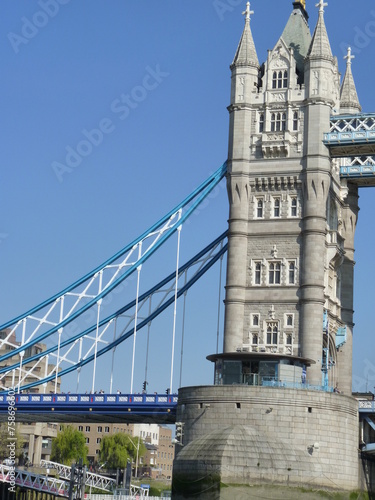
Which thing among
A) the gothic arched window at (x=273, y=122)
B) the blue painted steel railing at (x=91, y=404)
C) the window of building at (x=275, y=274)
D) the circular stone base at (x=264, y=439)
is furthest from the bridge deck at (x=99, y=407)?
the gothic arched window at (x=273, y=122)

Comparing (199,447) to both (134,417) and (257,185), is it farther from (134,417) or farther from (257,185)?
(257,185)

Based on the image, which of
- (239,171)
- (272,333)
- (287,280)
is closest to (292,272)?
(287,280)

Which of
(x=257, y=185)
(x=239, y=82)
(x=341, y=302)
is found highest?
(x=239, y=82)

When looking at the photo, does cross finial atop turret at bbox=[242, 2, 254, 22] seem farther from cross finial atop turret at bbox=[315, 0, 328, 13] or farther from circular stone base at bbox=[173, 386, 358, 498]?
circular stone base at bbox=[173, 386, 358, 498]

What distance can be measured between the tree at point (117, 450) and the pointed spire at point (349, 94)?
57223 millimetres

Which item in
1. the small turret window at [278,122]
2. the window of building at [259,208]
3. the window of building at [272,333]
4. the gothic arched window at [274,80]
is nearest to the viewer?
the window of building at [272,333]

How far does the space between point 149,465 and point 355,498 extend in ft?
300

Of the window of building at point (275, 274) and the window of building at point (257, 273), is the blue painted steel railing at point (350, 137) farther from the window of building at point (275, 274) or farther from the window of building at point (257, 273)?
the window of building at point (257, 273)

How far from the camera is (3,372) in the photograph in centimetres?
7288

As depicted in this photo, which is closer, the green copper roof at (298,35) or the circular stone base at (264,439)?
the circular stone base at (264,439)

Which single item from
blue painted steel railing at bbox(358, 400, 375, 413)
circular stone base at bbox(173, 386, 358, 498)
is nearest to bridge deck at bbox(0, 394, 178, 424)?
circular stone base at bbox(173, 386, 358, 498)

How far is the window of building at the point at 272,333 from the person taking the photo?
210 feet

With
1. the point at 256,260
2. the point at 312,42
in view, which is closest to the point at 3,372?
the point at 256,260

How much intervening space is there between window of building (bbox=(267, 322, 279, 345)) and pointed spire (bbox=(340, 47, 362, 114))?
59.3ft
